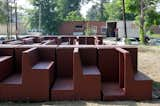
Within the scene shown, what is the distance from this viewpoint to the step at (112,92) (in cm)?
734

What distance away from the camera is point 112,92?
7.53 m

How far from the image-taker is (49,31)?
223 feet

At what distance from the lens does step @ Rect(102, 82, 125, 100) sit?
7.34 meters

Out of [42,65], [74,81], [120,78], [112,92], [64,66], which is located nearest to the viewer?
[74,81]

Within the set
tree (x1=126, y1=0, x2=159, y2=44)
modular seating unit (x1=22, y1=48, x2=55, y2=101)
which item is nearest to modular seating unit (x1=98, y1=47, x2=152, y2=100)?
modular seating unit (x1=22, y1=48, x2=55, y2=101)

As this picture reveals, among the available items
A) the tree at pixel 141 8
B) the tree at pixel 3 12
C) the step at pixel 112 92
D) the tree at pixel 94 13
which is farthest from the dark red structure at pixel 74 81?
the tree at pixel 94 13

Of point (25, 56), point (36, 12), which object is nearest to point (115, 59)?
point (25, 56)

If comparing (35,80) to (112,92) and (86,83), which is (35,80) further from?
(112,92)

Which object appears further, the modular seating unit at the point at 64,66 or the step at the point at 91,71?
the modular seating unit at the point at 64,66

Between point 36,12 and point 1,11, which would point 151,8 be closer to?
point 1,11

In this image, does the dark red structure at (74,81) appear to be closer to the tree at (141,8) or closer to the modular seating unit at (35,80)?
the modular seating unit at (35,80)

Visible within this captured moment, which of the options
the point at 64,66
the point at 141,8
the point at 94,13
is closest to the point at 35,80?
the point at 64,66

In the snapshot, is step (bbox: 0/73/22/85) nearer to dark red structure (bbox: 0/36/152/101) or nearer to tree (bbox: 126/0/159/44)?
dark red structure (bbox: 0/36/152/101)

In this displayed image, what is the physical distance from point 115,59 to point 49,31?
60070mm
